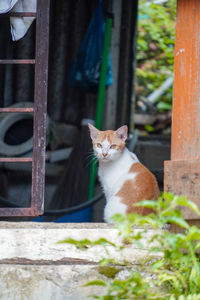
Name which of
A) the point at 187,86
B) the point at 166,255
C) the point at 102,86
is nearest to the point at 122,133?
the point at 187,86

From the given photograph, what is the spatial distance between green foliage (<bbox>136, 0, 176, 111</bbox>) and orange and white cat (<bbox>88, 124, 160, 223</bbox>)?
4.43 meters

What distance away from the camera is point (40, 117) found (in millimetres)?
3234

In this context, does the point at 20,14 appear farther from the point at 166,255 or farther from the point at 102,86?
the point at 102,86

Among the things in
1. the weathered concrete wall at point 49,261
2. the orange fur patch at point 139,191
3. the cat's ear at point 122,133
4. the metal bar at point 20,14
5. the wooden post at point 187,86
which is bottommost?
the weathered concrete wall at point 49,261

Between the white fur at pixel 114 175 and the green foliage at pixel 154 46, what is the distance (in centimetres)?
446

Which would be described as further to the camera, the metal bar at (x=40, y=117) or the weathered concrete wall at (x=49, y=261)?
the metal bar at (x=40, y=117)

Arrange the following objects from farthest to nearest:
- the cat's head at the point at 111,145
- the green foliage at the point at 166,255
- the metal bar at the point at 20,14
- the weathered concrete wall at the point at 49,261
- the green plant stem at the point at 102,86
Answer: the green plant stem at the point at 102,86 < the cat's head at the point at 111,145 < the metal bar at the point at 20,14 < the weathered concrete wall at the point at 49,261 < the green foliage at the point at 166,255

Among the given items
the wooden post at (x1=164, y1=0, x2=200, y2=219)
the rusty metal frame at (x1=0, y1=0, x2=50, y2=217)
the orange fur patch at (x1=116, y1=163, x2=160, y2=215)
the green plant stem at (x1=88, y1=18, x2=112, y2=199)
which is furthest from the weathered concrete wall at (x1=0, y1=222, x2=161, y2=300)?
the green plant stem at (x1=88, y1=18, x2=112, y2=199)

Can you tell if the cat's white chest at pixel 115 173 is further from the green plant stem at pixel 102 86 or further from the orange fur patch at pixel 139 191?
the green plant stem at pixel 102 86

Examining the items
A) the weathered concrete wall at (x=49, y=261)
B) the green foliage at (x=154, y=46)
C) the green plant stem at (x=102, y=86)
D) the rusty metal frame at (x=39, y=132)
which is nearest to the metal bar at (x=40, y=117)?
the rusty metal frame at (x=39, y=132)

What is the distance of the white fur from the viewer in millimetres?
3705

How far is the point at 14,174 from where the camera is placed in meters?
5.74

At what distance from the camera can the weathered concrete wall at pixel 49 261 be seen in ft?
9.54

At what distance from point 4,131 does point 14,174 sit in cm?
67
